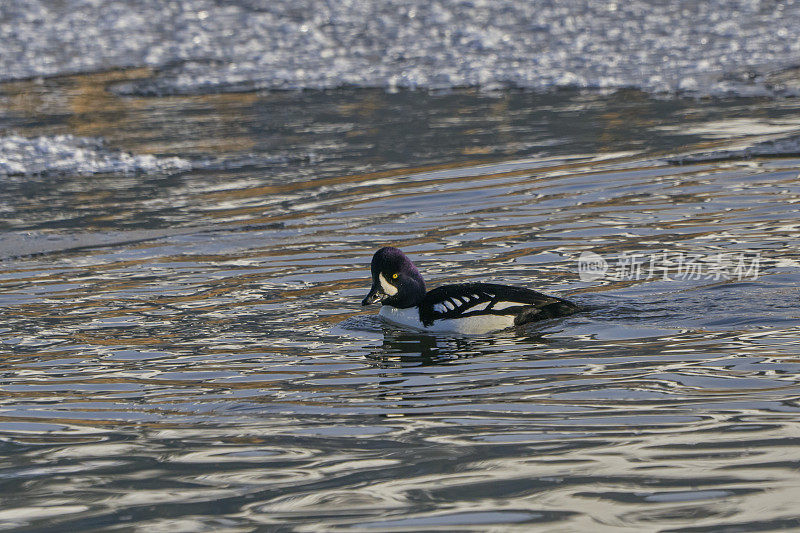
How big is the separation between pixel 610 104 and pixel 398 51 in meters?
4.29

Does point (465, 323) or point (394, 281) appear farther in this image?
point (394, 281)

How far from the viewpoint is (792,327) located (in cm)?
668

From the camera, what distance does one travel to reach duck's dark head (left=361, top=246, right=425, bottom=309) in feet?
24.6

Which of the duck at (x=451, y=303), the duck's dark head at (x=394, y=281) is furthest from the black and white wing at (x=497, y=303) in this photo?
the duck's dark head at (x=394, y=281)

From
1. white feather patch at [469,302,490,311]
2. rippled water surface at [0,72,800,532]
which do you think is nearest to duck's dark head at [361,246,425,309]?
rippled water surface at [0,72,800,532]

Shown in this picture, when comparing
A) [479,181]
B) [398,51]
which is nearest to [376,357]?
[479,181]

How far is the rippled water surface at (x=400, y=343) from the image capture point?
4707mm

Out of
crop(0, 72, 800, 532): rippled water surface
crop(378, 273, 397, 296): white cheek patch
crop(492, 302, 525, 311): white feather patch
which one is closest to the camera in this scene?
crop(0, 72, 800, 532): rippled water surface

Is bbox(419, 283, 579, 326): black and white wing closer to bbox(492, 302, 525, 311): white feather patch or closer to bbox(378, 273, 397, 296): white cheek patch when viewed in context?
bbox(492, 302, 525, 311): white feather patch

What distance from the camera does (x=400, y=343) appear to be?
23.9ft

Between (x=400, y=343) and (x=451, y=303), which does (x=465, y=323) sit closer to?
(x=451, y=303)

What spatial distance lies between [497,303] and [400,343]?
62 centimetres

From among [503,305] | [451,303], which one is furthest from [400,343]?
[503,305]

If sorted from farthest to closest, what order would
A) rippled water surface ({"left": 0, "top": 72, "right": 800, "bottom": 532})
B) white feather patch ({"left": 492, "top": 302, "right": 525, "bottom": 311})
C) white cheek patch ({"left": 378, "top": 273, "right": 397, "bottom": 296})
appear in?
white cheek patch ({"left": 378, "top": 273, "right": 397, "bottom": 296})
white feather patch ({"left": 492, "top": 302, "right": 525, "bottom": 311})
rippled water surface ({"left": 0, "top": 72, "right": 800, "bottom": 532})
